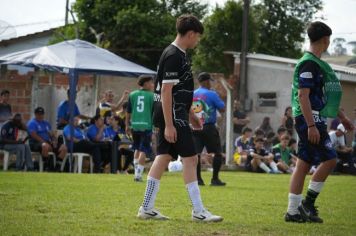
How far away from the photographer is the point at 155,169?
7.71 meters

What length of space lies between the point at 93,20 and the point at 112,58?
26437mm

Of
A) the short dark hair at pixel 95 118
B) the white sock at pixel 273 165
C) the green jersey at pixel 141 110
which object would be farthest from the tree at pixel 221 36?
the green jersey at pixel 141 110

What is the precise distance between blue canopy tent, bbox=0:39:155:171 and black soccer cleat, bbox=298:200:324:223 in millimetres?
11201

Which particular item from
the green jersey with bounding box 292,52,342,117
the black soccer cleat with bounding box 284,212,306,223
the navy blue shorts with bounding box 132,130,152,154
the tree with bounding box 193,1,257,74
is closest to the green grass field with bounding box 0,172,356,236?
the black soccer cleat with bounding box 284,212,306,223

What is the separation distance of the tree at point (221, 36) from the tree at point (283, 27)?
23.3ft

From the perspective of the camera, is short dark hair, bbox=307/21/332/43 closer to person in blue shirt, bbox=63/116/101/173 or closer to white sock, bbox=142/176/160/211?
white sock, bbox=142/176/160/211

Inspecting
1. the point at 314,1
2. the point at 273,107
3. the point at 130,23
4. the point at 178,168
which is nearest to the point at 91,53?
the point at 178,168

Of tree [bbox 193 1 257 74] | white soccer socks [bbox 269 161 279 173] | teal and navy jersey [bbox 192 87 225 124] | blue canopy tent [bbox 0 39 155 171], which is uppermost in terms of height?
tree [bbox 193 1 257 74]

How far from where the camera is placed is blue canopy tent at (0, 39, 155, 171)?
739 inches

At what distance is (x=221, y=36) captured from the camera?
117 feet

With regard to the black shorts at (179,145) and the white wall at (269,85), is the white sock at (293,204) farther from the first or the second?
the white wall at (269,85)

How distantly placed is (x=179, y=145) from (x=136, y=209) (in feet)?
4.54

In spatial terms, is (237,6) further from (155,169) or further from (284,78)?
(155,169)

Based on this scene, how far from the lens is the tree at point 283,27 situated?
4497 cm
